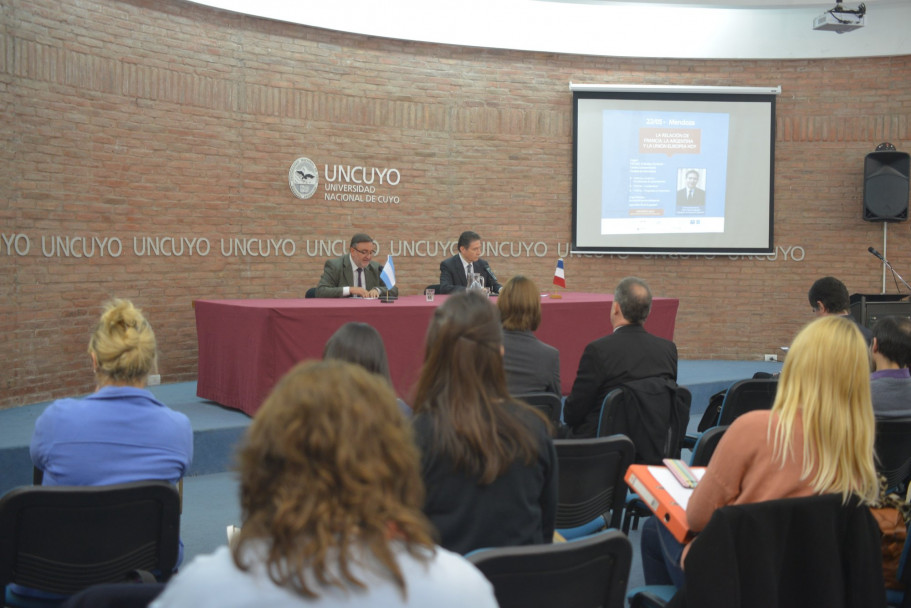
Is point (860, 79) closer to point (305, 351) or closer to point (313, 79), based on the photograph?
point (313, 79)

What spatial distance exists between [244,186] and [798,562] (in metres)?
6.62

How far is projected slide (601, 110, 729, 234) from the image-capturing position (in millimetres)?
9391

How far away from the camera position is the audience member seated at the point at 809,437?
6.88 ft

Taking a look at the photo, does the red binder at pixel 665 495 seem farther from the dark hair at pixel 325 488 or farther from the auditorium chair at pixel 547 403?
the dark hair at pixel 325 488

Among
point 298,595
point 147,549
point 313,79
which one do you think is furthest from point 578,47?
point 298,595

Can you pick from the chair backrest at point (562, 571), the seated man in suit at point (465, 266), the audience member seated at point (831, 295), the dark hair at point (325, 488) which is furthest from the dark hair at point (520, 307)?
the seated man in suit at point (465, 266)

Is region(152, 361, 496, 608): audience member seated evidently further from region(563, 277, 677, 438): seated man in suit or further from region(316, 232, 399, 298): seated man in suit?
region(316, 232, 399, 298): seated man in suit

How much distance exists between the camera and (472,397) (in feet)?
6.41

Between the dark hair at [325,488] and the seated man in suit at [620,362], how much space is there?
8.90 feet

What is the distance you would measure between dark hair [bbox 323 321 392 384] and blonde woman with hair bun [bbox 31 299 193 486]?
55 cm

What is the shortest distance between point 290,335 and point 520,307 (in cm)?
218

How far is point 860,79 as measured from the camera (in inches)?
374

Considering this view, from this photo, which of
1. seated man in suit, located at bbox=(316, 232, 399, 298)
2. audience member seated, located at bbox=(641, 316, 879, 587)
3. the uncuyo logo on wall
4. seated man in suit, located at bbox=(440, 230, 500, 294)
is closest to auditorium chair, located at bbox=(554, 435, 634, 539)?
audience member seated, located at bbox=(641, 316, 879, 587)

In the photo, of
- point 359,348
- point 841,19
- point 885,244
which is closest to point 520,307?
point 359,348
